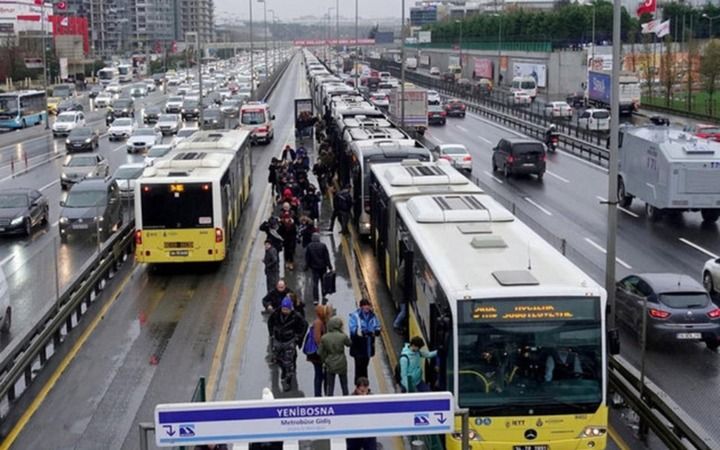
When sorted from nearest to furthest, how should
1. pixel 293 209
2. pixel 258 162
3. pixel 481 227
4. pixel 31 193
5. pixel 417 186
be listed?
pixel 481 227 < pixel 417 186 < pixel 293 209 < pixel 31 193 < pixel 258 162

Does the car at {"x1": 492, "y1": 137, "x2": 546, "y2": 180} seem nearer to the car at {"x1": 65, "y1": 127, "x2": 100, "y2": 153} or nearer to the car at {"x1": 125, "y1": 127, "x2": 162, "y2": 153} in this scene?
the car at {"x1": 125, "y1": 127, "x2": 162, "y2": 153}

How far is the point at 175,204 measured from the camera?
2356 cm

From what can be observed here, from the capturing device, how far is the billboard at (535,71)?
103m

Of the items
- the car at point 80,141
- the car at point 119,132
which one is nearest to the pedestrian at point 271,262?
the car at point 80,141

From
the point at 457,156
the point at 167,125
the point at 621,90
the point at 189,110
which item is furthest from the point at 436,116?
the point at 457,156

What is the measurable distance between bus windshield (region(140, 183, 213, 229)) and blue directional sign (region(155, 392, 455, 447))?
51.0 feet

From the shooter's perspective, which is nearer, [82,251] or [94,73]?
[82,251]

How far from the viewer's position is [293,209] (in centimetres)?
2703

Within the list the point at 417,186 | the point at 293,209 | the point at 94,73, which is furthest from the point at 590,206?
the point at 94,73

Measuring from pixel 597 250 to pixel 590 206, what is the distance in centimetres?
859

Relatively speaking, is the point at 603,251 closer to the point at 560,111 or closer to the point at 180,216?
the point at 180,216

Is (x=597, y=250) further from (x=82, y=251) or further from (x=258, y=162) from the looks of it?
(x=258, y=162)

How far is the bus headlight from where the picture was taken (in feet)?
38.5

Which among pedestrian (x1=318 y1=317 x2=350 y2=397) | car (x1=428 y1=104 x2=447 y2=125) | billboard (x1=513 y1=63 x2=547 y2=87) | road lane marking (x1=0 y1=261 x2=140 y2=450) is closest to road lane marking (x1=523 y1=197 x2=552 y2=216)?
road lane marking (x1=0 y1=261 x2=140 y2=450)
